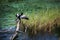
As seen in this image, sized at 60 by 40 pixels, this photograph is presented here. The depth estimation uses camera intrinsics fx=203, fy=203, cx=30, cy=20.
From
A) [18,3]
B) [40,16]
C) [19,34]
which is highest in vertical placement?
[18,3]

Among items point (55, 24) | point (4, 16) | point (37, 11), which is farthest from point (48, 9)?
point (4, 16)

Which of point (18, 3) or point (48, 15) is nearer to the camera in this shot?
point (48, 15)

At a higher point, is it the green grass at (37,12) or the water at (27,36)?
the green grass at (37,12)

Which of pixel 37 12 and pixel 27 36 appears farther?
pixel 37 12

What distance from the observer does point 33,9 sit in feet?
10.8

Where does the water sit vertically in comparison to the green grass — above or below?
below

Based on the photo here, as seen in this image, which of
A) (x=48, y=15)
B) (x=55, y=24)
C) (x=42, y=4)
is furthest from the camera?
(x=42, y=4)

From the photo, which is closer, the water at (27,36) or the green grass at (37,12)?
the water at (27,36)

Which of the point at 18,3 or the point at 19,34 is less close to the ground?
the point at 18,3

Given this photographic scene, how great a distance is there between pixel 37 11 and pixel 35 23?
361 millimetres

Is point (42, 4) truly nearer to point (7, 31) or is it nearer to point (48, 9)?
point (48, 9)

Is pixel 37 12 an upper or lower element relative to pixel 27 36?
upper

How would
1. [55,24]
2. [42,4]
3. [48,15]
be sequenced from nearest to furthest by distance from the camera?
1. [55,24]
2. [48,15]
3. [42,4]

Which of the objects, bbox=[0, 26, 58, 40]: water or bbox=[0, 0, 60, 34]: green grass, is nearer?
bbox=[0, 26, 58, 40]: water
